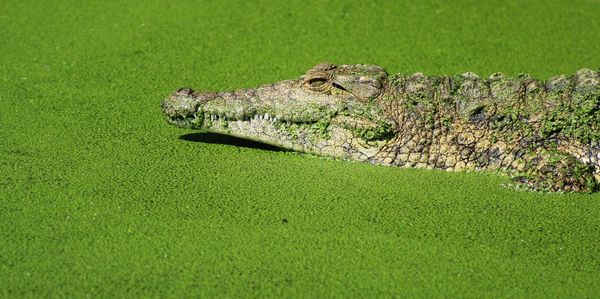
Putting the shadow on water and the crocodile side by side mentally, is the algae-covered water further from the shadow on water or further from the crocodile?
the crocodile

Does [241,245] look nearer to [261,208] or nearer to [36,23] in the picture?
[261,208]

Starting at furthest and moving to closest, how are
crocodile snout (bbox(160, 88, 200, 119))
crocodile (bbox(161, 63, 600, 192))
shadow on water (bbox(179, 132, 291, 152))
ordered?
shadow on water (bbox(179, 132, 291, 152)) → crocodile snout (bbox(160, 88, 200, 119)) → crocodile (bbox(161, 63, 600, 192))

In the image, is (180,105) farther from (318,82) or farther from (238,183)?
(318,82)

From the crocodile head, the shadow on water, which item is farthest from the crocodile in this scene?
the shadow on water

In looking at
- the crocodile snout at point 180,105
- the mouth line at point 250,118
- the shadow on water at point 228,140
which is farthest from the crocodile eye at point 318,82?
the crocodile snout at point 180,105

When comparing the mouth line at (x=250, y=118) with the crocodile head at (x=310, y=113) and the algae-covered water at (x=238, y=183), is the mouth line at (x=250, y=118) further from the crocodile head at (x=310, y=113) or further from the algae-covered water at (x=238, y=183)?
the algae-covered water at (x=238, y=183)

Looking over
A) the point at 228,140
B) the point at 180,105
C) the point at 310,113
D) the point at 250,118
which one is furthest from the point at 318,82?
the point at 180,105

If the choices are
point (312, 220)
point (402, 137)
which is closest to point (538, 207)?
point (402, 137)
